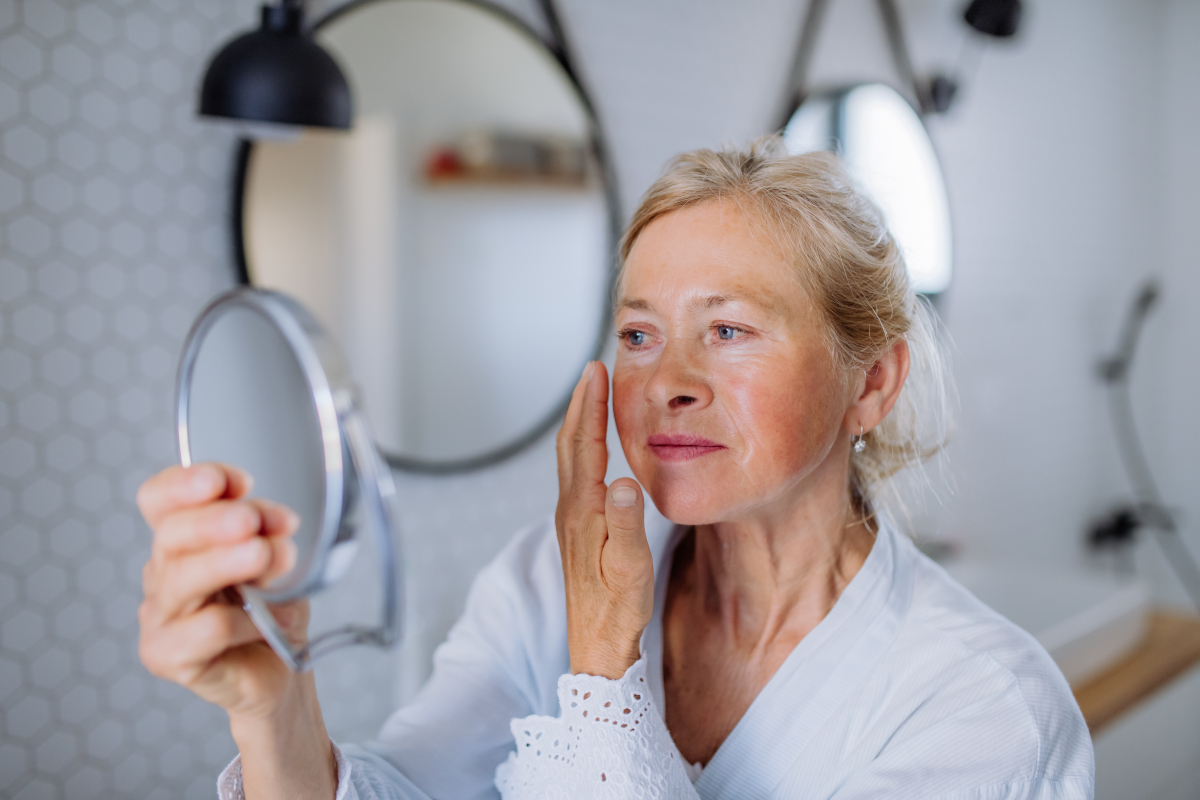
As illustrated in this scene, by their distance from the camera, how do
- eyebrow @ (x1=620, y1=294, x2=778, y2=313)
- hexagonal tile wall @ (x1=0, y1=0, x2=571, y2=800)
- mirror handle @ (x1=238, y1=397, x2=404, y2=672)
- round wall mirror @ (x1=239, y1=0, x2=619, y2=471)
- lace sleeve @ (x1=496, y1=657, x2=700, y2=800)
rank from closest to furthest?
mirror handle @ (x1=238, y1=397, x2=404, y2=672) < lace sleeve @ (x1=496, y1=657, x2=700, y2=800) < eyebrow @ (x1=620, y1=294, x2=778, y2=313) < hexagonal tile wall @ (x1=0, y1=0, x2=571, y2=800) < round wall mirror @ (x1=239, y1=0, x2=619, y2=471)

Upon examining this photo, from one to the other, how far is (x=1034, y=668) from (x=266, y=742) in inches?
28.7

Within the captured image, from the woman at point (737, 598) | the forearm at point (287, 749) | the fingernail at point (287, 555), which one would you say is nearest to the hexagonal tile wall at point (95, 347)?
the woman at point (737, 598)

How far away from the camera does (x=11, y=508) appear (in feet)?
3.40

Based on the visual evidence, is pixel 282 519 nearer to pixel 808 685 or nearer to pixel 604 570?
pixel 604 570

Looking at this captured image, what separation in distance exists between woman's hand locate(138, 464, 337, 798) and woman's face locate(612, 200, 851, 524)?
44 centimetres

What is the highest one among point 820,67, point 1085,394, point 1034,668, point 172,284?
point 820,67

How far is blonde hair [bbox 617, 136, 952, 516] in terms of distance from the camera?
3.10ft

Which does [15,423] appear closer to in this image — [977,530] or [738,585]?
[738,585]

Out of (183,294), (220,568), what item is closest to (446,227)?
(183,294)

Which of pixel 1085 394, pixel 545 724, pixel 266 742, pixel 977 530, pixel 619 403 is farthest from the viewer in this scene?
pixel 1085 394

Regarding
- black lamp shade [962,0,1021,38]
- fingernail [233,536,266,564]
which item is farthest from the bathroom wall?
fingernail [233,536,266,564]

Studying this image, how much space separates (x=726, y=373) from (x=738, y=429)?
61 mm

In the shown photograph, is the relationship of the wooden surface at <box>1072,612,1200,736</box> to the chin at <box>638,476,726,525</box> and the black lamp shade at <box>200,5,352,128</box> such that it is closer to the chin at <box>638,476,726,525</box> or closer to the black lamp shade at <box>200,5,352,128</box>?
the chin at <box>638,476,726,525</box>

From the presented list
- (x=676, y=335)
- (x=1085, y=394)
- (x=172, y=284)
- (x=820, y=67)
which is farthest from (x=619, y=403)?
(x=1085, y=394)
